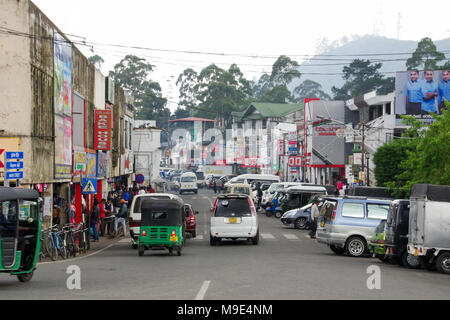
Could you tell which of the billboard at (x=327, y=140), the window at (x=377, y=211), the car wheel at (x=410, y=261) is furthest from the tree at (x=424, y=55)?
the car wheel at (x=410, y=261)

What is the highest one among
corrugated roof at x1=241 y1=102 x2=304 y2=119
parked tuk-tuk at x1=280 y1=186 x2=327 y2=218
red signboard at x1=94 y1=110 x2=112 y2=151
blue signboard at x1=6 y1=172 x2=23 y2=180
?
corrugated roof at x1=241 y1=102 x2=304 y2=119

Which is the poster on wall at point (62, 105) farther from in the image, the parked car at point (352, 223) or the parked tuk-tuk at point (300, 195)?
the parked tuk-tuk at point (300, 195)

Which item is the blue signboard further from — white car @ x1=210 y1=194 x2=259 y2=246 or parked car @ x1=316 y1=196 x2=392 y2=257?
parked car @ x1=316 y1=196 x2=392 y2=257

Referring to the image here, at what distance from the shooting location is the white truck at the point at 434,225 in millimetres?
20938

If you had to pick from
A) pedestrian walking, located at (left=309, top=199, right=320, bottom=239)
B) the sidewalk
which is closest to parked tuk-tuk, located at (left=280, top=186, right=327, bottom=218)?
pedestrian walking, located at (left=309, top=199, right=320, bottom=239)

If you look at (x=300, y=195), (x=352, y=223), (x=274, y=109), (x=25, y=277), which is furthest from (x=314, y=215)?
(x=274, y=109)

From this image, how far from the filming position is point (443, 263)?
2106cm

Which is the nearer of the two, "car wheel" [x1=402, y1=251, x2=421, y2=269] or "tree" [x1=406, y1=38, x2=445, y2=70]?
"car wheel" [x1=402, y1=251, x2=421, y2=269]

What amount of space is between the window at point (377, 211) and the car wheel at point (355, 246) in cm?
93

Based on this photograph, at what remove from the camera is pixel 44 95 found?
29.2 m

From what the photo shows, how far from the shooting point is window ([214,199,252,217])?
28.6 metres

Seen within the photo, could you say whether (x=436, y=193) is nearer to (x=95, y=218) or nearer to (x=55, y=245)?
(x=55, y=245)

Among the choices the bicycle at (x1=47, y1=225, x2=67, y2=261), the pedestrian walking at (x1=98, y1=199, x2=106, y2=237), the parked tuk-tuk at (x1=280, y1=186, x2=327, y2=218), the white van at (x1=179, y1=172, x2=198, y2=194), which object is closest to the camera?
→ the bicycle at (x1=47, y1=225, x2=67, y2=261)

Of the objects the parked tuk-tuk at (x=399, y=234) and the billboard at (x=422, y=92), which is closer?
the parked tuk-tuk at (x=399, y=234)
